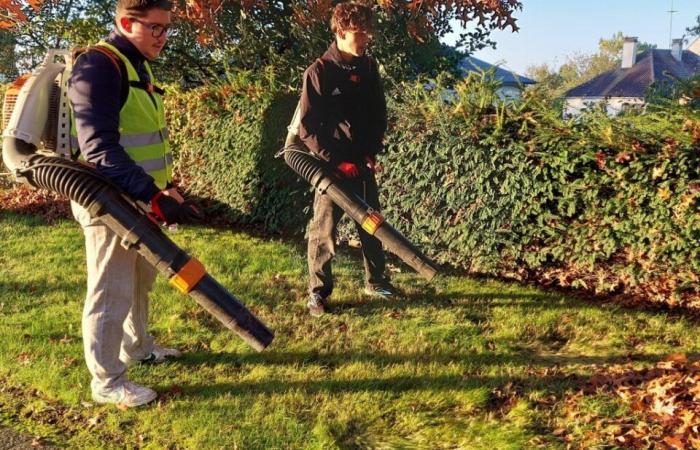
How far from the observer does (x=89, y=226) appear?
3.06m

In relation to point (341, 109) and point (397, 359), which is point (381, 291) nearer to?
point (397, 359)

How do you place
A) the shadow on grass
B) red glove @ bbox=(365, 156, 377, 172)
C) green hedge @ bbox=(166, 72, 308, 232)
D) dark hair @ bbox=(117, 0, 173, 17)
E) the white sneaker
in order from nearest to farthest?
dark hair @ bbox=(117, 0, 173, 17)
the white sneaker
the shadow on grass
red glove @ bbox=(365, 156, 377, 172)
green hedge @ bbox=(166, 72, 308, 232)

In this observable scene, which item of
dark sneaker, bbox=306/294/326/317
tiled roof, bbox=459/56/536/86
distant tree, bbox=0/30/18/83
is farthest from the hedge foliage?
distant tree, bbox=0/30/18/83

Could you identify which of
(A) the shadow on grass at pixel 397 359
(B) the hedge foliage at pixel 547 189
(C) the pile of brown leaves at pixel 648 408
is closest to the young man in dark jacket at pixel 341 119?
(A) the shadow on grass at pixel 397 359

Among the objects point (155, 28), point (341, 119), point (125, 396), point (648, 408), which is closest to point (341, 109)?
point (341, 119)

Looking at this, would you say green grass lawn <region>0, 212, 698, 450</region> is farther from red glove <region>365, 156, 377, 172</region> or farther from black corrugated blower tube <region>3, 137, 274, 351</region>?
red glove <region>365, 156, 377, 172</region>

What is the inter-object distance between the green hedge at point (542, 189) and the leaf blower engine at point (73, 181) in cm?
312

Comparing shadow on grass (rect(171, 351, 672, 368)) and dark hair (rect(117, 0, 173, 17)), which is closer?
dark hair (rect(117, 0, 173, 17))

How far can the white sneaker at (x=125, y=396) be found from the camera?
329 cm

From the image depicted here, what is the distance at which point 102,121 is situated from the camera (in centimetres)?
277

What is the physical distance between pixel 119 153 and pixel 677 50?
49361 mm

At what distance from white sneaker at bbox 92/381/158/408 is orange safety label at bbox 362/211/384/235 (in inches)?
68.6

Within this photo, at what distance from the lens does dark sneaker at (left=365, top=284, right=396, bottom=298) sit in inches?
202

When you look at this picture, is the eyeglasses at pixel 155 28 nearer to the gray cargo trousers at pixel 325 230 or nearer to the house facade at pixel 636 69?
the gray cargo trousers at pixel 325 230
